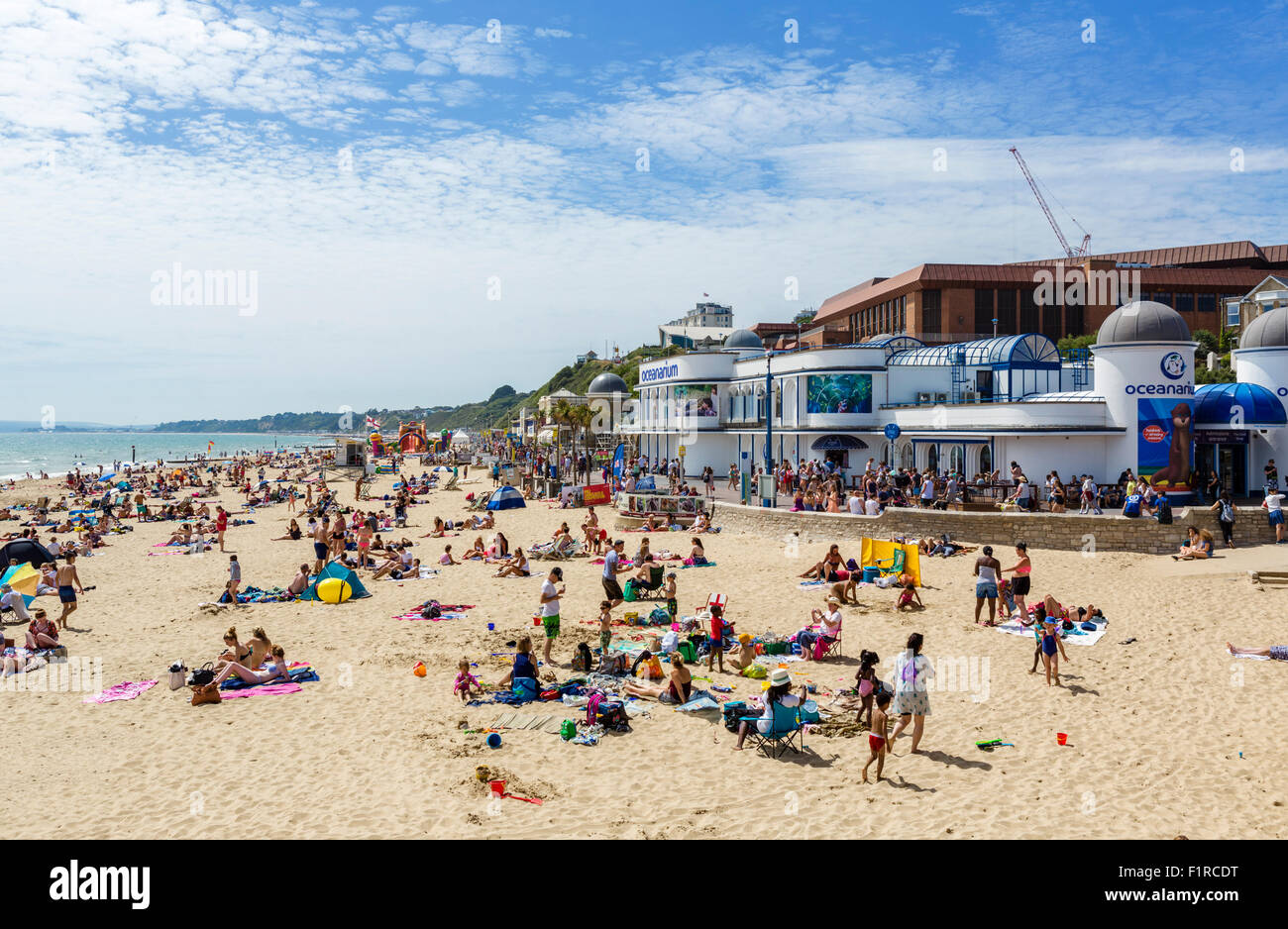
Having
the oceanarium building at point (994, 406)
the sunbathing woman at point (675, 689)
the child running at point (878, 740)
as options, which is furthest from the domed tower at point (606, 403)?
the child running at point (878, 740)

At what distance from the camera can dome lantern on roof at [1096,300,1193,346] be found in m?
22.7

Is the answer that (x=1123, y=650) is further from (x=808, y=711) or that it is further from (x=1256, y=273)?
(x=1256, y=273)

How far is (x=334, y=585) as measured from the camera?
683 inches

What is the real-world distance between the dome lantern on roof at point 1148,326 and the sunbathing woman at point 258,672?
21081 mm

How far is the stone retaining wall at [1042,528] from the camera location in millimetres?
20172

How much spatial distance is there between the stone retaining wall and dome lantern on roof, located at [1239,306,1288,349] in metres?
5.95

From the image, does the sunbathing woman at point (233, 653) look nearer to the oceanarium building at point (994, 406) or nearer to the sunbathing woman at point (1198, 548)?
the oceanarium building at point (994, 406)

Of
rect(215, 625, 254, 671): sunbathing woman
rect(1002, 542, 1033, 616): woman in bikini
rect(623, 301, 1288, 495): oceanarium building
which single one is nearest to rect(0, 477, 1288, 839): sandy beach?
rect(215, 625, 254, 671): sunbathing woman

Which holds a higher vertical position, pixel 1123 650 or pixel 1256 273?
pixel 1256 273

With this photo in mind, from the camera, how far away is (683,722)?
10.2 metres

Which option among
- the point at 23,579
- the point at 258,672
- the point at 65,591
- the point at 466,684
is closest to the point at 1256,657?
the point at 466,684

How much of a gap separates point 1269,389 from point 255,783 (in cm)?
2665
